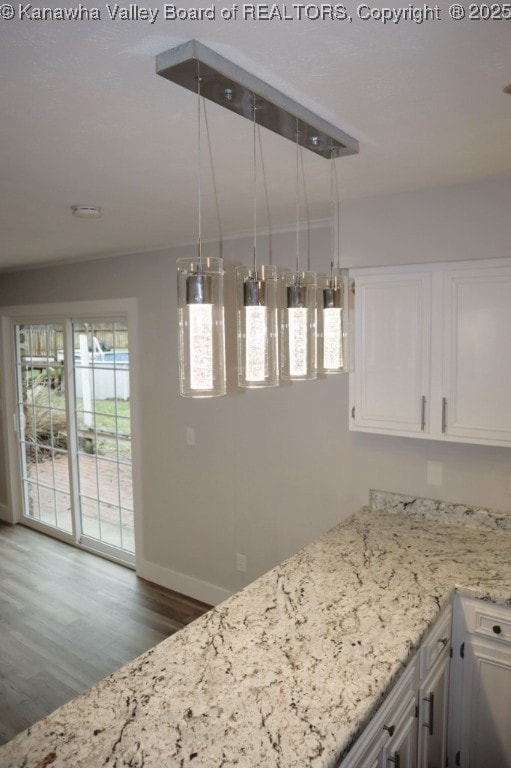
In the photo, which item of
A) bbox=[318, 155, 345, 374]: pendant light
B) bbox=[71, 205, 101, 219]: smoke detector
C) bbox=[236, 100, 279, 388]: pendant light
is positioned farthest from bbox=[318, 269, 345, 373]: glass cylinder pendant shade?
bbox=[71, 205, 101, 219]: smoke detector

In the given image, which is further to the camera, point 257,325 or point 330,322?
point 330,322

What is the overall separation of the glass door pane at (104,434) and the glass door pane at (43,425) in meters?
0.22

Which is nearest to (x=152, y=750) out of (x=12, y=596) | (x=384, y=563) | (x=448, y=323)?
(x=384, y=563)

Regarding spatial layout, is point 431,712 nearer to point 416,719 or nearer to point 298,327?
point 416,719

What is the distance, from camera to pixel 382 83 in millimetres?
1282

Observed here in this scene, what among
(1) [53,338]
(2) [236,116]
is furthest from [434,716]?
(1) [53,338]

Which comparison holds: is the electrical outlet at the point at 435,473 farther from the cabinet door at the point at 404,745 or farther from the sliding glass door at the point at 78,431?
the sliding glass door at the point at 78,431

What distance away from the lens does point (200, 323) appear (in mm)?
1243

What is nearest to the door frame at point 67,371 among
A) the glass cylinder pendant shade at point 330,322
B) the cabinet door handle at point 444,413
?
the cabinet door handle at point 444,413

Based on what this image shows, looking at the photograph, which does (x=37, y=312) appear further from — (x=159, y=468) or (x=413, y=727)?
(x=413, y=727)

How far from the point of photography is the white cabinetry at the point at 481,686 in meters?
1.96

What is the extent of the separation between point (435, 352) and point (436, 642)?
3.78 ft

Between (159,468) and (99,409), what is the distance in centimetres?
99

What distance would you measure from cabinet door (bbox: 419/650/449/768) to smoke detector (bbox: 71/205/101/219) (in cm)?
236
